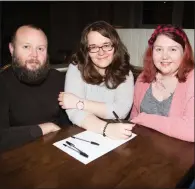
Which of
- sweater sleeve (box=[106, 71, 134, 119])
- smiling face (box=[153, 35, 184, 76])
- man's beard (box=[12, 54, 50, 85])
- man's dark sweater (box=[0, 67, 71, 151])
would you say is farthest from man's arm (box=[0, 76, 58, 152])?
smiling face (box=[153, 35, 184, 76])

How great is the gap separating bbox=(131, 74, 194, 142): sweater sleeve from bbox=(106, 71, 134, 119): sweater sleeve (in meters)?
0.22

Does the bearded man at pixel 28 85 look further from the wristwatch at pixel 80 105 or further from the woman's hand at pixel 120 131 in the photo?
the woman's hand at pixel 120 131

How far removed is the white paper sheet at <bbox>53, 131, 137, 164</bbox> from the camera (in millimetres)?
909

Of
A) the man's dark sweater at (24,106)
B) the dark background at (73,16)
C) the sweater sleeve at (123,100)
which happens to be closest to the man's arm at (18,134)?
the man's dark sweater at (24,106)

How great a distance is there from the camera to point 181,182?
2.61 ft

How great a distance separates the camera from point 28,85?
146 centimetres

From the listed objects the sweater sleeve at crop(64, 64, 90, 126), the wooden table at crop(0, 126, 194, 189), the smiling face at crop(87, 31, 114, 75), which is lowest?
the wooden table at crop(0, 126, 194, 189)

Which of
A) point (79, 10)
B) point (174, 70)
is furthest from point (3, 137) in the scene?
point (79, 10)

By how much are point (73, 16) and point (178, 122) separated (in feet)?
15.5

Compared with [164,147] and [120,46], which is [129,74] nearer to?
[120,46]

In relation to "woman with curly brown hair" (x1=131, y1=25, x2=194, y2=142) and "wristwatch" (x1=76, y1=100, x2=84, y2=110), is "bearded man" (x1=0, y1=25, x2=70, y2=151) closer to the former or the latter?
"wristwatch" (x1=76, y1=100, x2=84, y2=110)

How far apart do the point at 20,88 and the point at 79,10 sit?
415cm

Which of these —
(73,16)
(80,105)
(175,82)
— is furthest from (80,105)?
(73,16)

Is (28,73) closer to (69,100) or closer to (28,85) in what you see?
(28,85)
